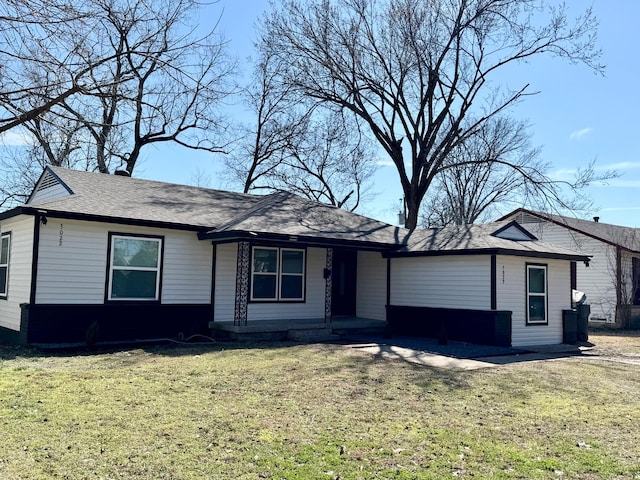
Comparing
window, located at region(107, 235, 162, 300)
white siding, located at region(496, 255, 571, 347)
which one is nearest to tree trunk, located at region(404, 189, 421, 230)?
white siding, located at region(496, 255, 571, 347)

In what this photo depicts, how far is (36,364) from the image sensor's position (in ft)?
29.0

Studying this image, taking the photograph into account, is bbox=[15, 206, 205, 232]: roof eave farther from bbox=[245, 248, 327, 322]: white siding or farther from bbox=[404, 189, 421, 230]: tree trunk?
bbox=[404, 189, 421, 230]: tree trunk

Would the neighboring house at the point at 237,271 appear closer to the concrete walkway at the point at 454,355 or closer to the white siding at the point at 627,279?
the concrete walkway at the point at 454,355

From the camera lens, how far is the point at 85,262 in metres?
11.3

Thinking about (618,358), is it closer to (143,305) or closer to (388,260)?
(388,260)

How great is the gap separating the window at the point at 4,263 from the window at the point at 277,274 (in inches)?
219

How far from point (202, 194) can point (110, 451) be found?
39.4ft

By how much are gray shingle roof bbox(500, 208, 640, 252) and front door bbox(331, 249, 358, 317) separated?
1057cm

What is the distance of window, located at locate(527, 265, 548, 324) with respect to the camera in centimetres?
1360

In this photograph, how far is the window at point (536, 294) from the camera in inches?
535

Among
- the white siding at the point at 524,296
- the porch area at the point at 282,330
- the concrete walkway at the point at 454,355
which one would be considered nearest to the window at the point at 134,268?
the porch area at the point at 282,330

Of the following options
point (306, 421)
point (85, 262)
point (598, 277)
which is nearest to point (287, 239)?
point (85, 262)

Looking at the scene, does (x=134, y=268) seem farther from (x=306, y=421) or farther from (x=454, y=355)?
(x=306, y=421)

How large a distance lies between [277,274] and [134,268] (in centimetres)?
367
